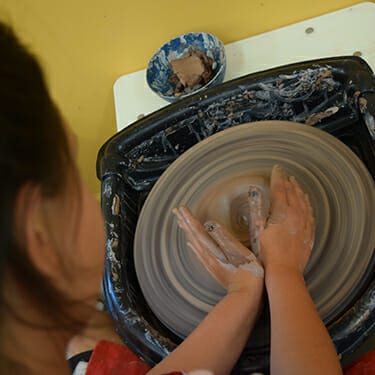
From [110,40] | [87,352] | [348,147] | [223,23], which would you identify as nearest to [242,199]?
[348,147]

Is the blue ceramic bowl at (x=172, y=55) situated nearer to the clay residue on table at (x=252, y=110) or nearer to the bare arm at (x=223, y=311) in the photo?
the clay residue on table at (x=252, y=110)

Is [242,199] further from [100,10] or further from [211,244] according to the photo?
[100,10]

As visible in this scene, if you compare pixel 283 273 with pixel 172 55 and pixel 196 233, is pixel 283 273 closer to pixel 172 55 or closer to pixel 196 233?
pixel 196 233

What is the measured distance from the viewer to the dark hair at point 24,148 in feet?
1.57

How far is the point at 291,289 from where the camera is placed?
2.82 ft

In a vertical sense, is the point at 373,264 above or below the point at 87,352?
above

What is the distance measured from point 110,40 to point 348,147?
793mm

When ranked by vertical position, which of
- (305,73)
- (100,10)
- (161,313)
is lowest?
(161,313)

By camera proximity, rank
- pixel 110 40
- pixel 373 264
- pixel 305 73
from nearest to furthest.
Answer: pixel 373 264
pixel 305 73
pixel 110 40


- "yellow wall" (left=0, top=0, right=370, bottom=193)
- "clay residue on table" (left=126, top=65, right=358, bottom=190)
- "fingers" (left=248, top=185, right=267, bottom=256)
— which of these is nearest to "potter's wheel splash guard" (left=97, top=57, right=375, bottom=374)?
"clay residue on table" (left=126, top=65, right=358, bottom=190)

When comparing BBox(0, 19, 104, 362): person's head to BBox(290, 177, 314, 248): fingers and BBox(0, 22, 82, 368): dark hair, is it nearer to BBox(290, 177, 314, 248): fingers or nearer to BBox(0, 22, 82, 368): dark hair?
BBox(0, 22, 82, 368): dark hair

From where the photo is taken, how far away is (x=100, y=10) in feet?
4.68

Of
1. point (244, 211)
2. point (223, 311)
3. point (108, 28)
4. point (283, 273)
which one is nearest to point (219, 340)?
point (223, 311)

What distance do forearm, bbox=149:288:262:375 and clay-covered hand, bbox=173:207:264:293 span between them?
3cm
